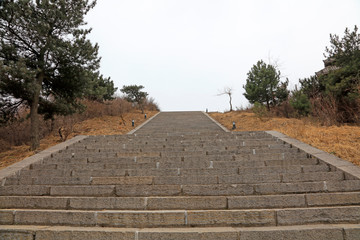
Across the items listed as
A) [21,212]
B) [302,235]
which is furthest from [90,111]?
[302,235]

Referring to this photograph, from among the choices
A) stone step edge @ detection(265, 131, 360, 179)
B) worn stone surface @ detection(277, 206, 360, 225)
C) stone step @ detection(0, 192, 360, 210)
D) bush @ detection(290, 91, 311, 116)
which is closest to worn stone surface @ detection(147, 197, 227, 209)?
stone step @ detection(0, 192, 360, 210)

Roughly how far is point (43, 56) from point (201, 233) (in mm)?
9479

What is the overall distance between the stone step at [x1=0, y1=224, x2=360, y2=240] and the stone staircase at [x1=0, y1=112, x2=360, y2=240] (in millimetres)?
14

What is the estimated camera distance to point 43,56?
9531 millimetres

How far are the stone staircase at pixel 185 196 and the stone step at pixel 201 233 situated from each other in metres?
0.01

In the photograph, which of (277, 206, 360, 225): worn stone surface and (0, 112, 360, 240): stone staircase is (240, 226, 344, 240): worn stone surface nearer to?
(0, 112, 360, 240): stone staircase

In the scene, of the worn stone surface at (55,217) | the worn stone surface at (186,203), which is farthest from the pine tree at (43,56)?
the worn stone surface at (186,203)

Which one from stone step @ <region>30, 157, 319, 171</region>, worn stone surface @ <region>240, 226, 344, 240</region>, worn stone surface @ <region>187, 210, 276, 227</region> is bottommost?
worn stone surface @ <region>240, 226, 344, 240</region>

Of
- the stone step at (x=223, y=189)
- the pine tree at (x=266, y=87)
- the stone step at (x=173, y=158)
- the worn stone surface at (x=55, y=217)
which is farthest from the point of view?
the pine tree at (x=266, y=87)

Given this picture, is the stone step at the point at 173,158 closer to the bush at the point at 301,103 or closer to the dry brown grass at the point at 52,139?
the dry brown grass at the point at 52,139

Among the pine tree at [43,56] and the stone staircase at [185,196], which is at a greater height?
the pine tree at [43,56]

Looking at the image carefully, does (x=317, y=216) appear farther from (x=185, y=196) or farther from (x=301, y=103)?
(x=301, y=103)

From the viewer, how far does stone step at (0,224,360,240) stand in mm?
3549

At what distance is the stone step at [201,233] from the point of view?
355 cm
